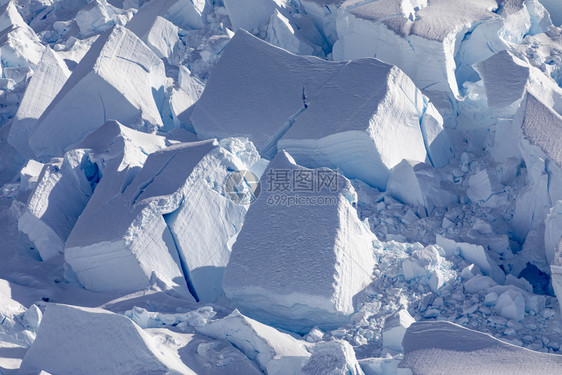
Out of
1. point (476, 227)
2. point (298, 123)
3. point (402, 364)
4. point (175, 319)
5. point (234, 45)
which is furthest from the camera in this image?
point (234, 45)

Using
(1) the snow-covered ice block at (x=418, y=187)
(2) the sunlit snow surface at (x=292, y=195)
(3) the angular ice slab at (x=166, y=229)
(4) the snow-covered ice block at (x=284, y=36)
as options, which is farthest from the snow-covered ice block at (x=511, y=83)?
(3) the angular ice slab at (x=166, y=229)

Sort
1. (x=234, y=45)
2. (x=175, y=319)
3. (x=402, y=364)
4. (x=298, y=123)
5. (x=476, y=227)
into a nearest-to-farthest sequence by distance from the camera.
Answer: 1. (x=402, y=364)
2. (x=175, y=319)
3. (x=476, y=227)
4. (x=298, y=123)
5. (x=234, y=45)

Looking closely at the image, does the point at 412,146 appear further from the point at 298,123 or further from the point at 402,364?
the point at 402,364

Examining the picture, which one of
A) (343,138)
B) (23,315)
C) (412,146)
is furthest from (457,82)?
(23,315)

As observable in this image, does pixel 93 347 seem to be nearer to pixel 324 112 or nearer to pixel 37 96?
pixel 324 112

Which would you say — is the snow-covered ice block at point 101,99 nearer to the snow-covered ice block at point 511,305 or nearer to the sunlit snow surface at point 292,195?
the sunlit snow surface at point 292,195

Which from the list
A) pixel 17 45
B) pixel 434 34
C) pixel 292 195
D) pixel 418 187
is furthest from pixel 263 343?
pixel 17 45
